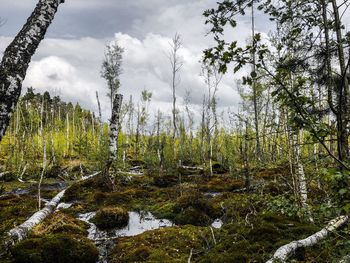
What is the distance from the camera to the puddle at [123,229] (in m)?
8.20

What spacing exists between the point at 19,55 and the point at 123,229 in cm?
670

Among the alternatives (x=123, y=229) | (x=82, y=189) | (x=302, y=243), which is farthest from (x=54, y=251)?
(x=82, y=189)

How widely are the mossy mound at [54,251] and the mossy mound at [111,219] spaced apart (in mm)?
2948

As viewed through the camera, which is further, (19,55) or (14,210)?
(14,210)

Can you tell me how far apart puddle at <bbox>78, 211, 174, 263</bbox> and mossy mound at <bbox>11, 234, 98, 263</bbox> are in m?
0.44

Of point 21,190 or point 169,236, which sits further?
point 21,190

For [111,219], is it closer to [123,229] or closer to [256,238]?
[123,229]

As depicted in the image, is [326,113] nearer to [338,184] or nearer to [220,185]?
[338,184]

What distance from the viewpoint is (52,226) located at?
8922 mm

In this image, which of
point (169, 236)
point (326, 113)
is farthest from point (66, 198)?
point (326, 113)

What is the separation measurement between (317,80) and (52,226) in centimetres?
756

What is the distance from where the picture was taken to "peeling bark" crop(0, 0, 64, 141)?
441 centimetres

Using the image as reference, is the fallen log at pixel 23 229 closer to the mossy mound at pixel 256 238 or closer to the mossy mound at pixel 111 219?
the mossy mound at pixel 111 219

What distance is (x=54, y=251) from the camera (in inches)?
265
